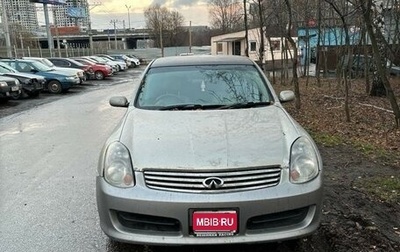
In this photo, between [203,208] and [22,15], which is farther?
[22,15]

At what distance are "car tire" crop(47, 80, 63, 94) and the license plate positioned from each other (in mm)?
17150

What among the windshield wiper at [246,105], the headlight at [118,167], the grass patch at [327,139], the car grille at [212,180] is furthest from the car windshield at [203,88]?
the grass patch at [327,139]

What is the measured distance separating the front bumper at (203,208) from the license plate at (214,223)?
0.11 feet

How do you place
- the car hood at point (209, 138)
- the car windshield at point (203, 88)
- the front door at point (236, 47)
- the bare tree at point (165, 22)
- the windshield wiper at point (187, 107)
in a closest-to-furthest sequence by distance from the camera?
the car hood at point (209, 138), the windshield wiper at point (187, 107), the car windshield at point (203, 88), the front door at point (236, 47), the bare tree at point (165, 22)

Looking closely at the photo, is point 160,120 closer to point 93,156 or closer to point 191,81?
point 191,81

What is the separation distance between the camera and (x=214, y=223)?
104 inches

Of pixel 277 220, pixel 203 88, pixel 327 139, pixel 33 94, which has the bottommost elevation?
pixel 33 94

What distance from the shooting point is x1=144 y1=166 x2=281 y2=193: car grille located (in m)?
2.69

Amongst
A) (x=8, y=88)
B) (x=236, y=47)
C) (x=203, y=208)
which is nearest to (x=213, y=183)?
(x=203, y=208)

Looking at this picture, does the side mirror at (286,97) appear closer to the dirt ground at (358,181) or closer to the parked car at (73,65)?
the dirt ground at (358,181)

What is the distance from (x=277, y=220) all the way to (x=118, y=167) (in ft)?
4.05

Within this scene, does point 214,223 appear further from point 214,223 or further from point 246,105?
point 246,105

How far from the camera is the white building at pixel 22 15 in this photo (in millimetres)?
56225

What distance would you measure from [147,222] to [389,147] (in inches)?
189
